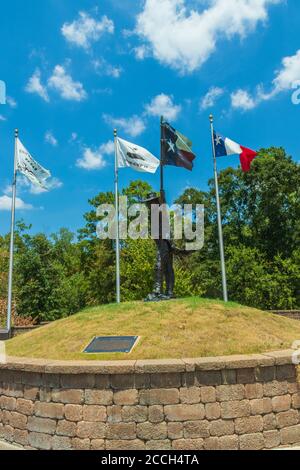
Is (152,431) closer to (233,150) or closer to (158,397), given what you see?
(158,397)

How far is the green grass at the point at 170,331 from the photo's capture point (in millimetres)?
7492

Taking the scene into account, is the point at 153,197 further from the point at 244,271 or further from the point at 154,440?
the point at 244,271

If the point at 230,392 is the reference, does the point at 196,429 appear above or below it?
below

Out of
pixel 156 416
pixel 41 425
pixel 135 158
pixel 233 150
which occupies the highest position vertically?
pixel 233 150

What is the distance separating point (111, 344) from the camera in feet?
25.5

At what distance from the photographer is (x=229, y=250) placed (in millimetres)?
26109

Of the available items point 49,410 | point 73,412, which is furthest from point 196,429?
point 49,410

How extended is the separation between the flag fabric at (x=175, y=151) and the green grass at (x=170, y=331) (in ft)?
17.6

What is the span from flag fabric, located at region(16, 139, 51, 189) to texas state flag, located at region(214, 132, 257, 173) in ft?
24.1

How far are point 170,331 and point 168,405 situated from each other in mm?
1941

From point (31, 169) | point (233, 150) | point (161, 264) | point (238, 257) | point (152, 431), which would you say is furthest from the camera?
point (238, 257)

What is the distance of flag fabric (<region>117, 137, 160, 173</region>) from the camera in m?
14.8

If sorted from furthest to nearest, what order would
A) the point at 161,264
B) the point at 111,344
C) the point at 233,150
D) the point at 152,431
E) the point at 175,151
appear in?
1. the point at 233,150
2. the point at 175,151
3. the point at 161,264
4. the point at 111,344
5. the point at 152,431

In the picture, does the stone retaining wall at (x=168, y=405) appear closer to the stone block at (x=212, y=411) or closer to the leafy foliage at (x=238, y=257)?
the stone block at (x=212, y=411)
